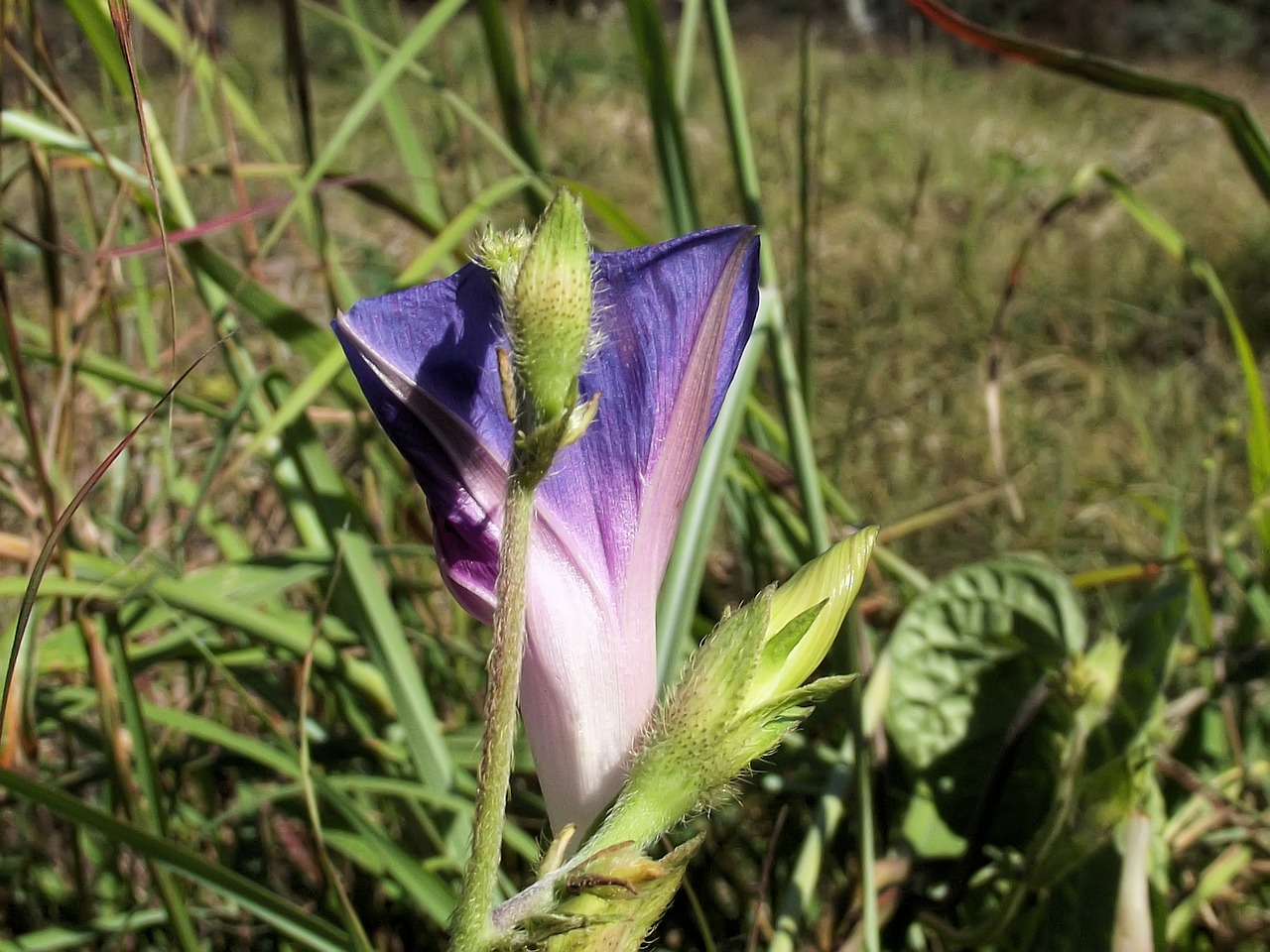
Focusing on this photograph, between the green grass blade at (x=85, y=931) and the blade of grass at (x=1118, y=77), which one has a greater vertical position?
the blade of grass at (x=1118, y=77)

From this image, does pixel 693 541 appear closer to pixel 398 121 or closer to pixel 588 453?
pixel 588 453

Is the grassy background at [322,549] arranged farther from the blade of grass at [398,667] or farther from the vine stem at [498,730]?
the vine stem at [498,730]

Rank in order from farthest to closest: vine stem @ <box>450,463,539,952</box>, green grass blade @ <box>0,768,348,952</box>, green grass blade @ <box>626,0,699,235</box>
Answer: green grass blade @ <box>626,0,699,235</box>
green grass blade @ <box>0,768,348,952</box>
vine stem @ <box>450,463,539,952</box>

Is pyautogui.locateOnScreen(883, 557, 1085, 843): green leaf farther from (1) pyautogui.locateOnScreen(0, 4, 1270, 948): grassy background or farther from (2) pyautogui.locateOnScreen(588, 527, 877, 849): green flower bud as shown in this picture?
(2) pyautogui.locateOnScreen(588, 527, 877, 849): green flower bud

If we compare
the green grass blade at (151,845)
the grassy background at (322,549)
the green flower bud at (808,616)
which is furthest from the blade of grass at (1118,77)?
the green grass blade at (151,845)

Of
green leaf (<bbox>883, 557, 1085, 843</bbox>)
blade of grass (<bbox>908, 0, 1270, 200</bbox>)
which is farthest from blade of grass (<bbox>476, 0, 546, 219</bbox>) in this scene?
green leaf (<bbox>883, 557, 1085, 843</bbox>)

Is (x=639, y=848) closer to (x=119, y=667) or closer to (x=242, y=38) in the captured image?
(x=119, y=667)
